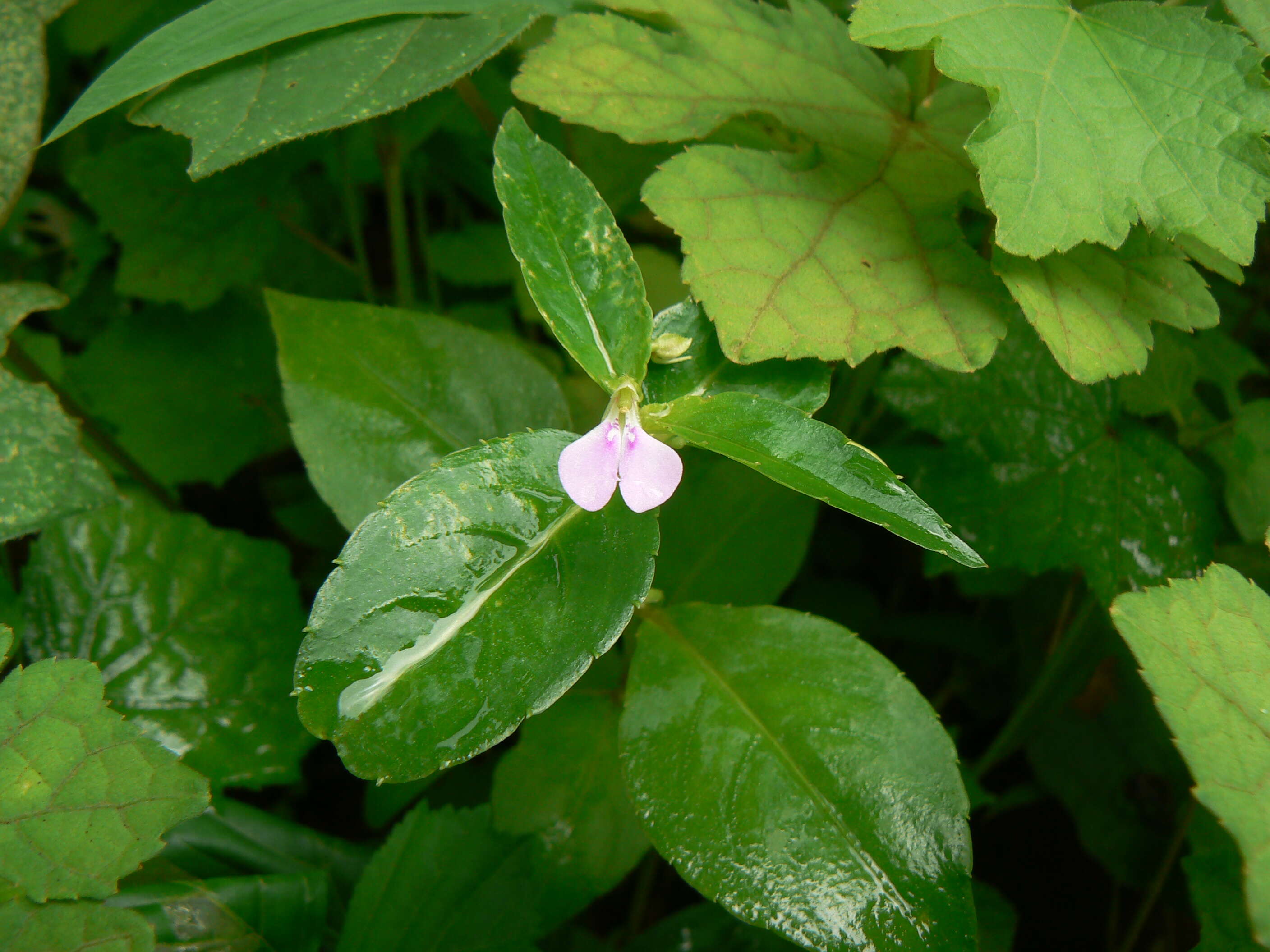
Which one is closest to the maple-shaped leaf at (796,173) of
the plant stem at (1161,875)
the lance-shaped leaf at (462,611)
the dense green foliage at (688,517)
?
the dense green foliage at (688,517)

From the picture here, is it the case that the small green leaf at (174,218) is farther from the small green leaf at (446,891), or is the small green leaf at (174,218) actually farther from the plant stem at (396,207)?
the small green leaf at (446,891)

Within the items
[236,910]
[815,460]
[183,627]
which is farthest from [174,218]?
[815,460]

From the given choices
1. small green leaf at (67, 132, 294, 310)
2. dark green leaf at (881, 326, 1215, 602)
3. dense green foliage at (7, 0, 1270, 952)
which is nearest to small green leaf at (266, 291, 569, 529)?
dense green foliage at (7, 0, 1270, 952)

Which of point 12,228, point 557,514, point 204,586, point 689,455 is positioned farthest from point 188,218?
point 557,514

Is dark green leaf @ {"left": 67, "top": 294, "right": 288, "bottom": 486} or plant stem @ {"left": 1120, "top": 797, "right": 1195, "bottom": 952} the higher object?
dark green leaf @ {"left": 67, "top": 294, "right": 288, "bottom": 486}

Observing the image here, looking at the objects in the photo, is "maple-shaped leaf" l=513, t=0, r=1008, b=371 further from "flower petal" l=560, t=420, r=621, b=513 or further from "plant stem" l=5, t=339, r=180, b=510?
"plant stem" l=5, t=339, r=180, b=510

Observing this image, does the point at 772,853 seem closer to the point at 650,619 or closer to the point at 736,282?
the point at 650,619
